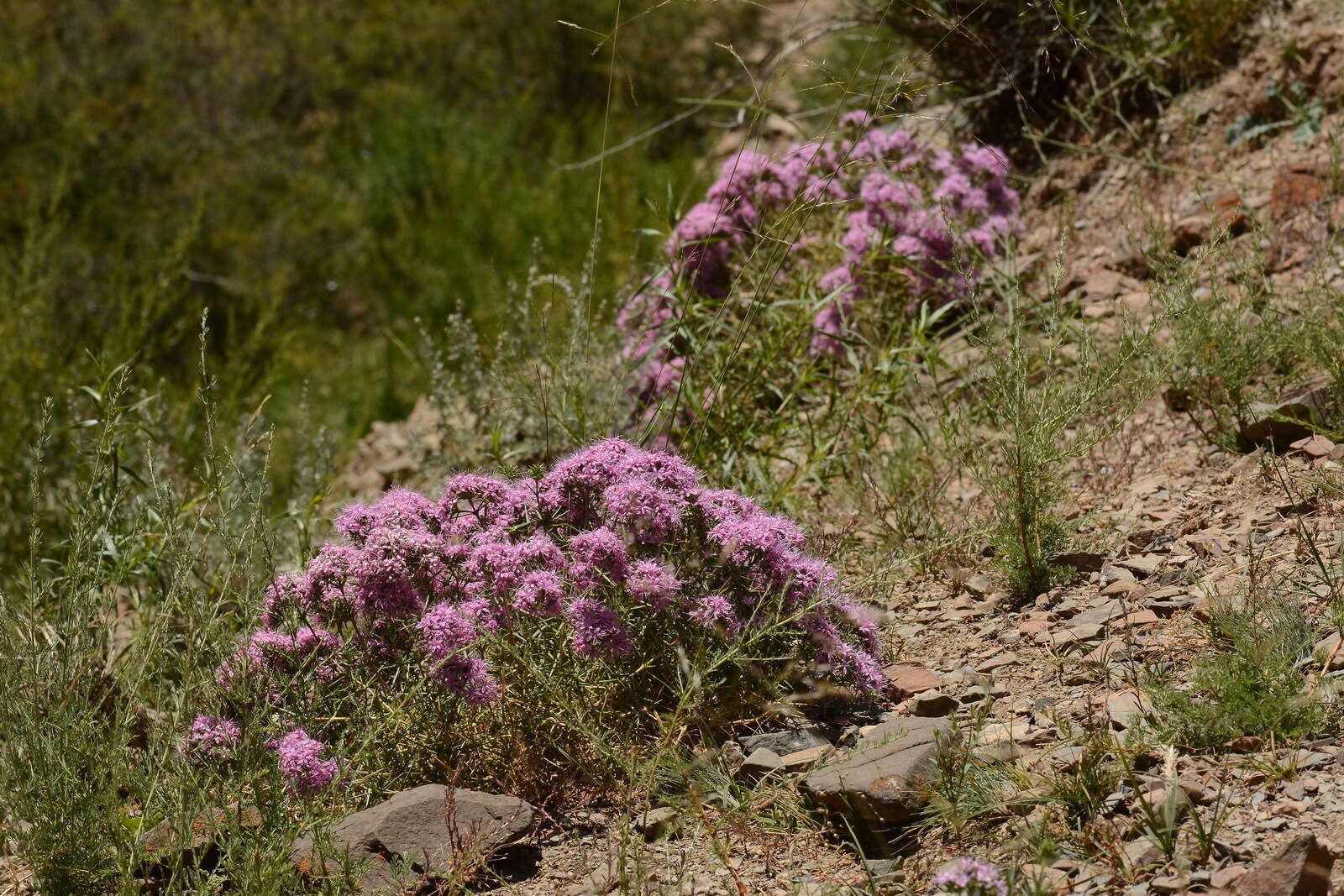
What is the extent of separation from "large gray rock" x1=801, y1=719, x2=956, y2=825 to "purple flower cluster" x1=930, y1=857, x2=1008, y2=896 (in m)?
0.29

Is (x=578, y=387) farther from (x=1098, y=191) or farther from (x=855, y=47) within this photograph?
(x=855, y=47)

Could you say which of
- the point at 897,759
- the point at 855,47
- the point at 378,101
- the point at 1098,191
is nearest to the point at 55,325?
the point at 378,101

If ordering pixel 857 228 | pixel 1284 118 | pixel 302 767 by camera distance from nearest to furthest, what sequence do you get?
pixel 302 767 → pixel 857 228 → pixel 1284 118

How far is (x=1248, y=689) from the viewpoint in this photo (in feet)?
8.36

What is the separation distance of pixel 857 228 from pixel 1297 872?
3.30 m

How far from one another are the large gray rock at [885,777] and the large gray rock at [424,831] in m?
0.64

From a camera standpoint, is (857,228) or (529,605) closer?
(529,605)

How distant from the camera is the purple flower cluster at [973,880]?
6.79ft

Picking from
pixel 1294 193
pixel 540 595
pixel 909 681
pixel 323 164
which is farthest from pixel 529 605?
pixel 323 164

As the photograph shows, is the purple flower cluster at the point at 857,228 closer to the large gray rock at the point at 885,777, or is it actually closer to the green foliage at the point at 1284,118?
the green foliage at the point at 1284,118

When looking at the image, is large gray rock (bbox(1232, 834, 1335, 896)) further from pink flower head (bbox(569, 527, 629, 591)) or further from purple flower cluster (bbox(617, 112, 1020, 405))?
purple flower cluster (bbox(617, 112, 1020, 405))

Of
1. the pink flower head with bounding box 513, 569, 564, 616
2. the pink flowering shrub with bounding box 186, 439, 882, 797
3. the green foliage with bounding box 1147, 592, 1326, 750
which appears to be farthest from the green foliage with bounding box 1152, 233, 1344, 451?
the pink flower head with bounding box 513, 569, 564, 616

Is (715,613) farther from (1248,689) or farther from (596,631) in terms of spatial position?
(1248,689)

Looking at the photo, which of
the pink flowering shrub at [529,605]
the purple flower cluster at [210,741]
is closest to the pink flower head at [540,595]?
the pink flowering shrub at [529,605]
